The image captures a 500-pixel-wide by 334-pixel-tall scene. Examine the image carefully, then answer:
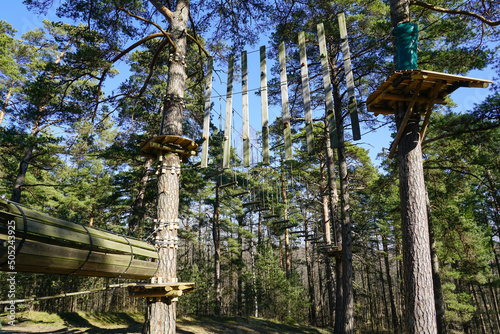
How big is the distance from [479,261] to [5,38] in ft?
82.6

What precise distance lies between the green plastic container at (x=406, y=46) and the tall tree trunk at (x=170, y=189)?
3884 millimetres

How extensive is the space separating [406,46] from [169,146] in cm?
417

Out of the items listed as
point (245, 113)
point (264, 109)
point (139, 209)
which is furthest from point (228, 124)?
point (139, 209)

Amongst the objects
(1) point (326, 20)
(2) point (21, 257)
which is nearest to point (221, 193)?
(1) point (326, 20)

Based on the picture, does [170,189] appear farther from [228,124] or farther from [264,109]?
[264,109]

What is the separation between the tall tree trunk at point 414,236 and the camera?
157 inches

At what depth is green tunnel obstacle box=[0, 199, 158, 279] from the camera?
2113 mm

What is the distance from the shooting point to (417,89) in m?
4.28

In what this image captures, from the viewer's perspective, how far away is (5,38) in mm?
12055

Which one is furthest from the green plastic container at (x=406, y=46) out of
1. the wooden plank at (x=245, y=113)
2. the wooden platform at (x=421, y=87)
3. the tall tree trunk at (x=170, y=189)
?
the tall tree trunk at (x=170, y=189)

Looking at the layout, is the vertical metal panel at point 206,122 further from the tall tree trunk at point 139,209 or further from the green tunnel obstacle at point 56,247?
the tall tree trunk at point 139,209

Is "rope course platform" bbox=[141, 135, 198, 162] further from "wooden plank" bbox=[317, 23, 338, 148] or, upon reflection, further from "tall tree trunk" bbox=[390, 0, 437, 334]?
"tall tree trunk" bbox=[390, 0, 437, 334]

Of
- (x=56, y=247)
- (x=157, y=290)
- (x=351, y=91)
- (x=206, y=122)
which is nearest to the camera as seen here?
(x=56, y=247)

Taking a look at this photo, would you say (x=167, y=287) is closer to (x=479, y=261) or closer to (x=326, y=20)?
(x=326, y=20)
